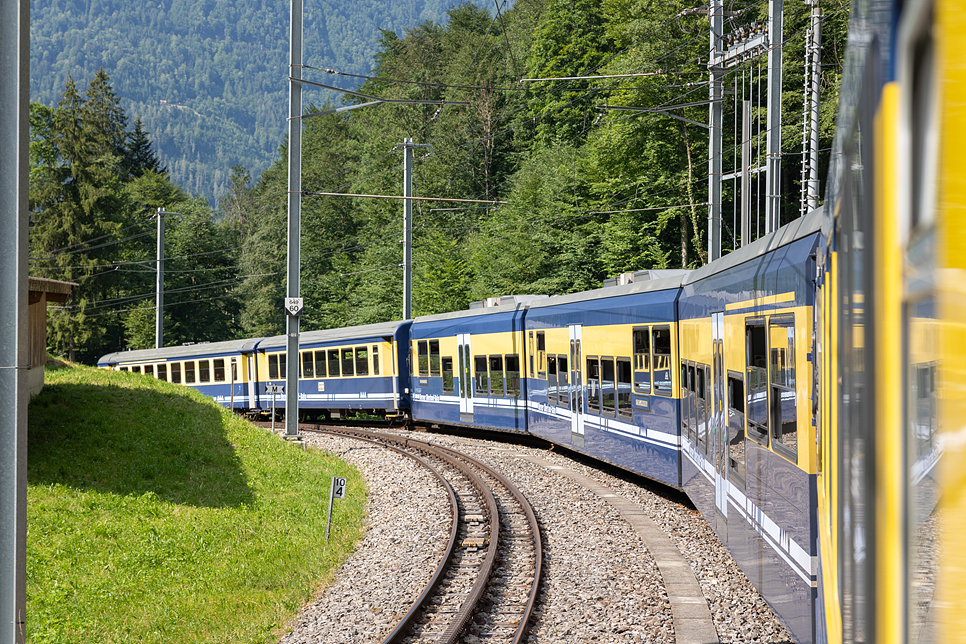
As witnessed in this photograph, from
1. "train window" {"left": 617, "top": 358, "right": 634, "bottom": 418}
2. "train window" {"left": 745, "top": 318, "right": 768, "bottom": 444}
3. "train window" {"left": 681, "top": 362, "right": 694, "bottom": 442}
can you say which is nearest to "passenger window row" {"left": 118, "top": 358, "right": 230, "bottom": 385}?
"train window" {"left": 617, "top": 358, "right": 634, "bottom": 418}

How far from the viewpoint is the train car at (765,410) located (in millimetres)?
5035

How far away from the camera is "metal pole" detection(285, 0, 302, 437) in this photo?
18.8m

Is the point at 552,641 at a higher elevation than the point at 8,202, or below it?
below

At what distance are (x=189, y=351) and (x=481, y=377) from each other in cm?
1767

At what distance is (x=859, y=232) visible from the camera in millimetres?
2088

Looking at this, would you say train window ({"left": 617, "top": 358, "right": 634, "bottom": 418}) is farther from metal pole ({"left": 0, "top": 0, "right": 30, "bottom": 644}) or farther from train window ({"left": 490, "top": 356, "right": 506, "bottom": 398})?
metal pole ({"left": 0, "top": 0, "right": 30, "bottom": 644})

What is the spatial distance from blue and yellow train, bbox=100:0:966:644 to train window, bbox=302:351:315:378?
1411 centimetres

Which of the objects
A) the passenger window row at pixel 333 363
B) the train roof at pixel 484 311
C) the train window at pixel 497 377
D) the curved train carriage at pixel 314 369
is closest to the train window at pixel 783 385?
the train roof at pixel 484 311

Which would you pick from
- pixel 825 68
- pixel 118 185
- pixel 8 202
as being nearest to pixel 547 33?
pixel 825 68

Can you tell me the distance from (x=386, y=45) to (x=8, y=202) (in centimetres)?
7392

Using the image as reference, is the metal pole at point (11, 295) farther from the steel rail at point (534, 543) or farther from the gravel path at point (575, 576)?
the steel rail at point (534, 543)

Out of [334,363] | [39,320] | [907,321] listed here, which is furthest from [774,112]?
[334,363]

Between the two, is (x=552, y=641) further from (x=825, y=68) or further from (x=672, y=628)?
(x=825, y=68)

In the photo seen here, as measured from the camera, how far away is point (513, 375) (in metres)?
19.3
